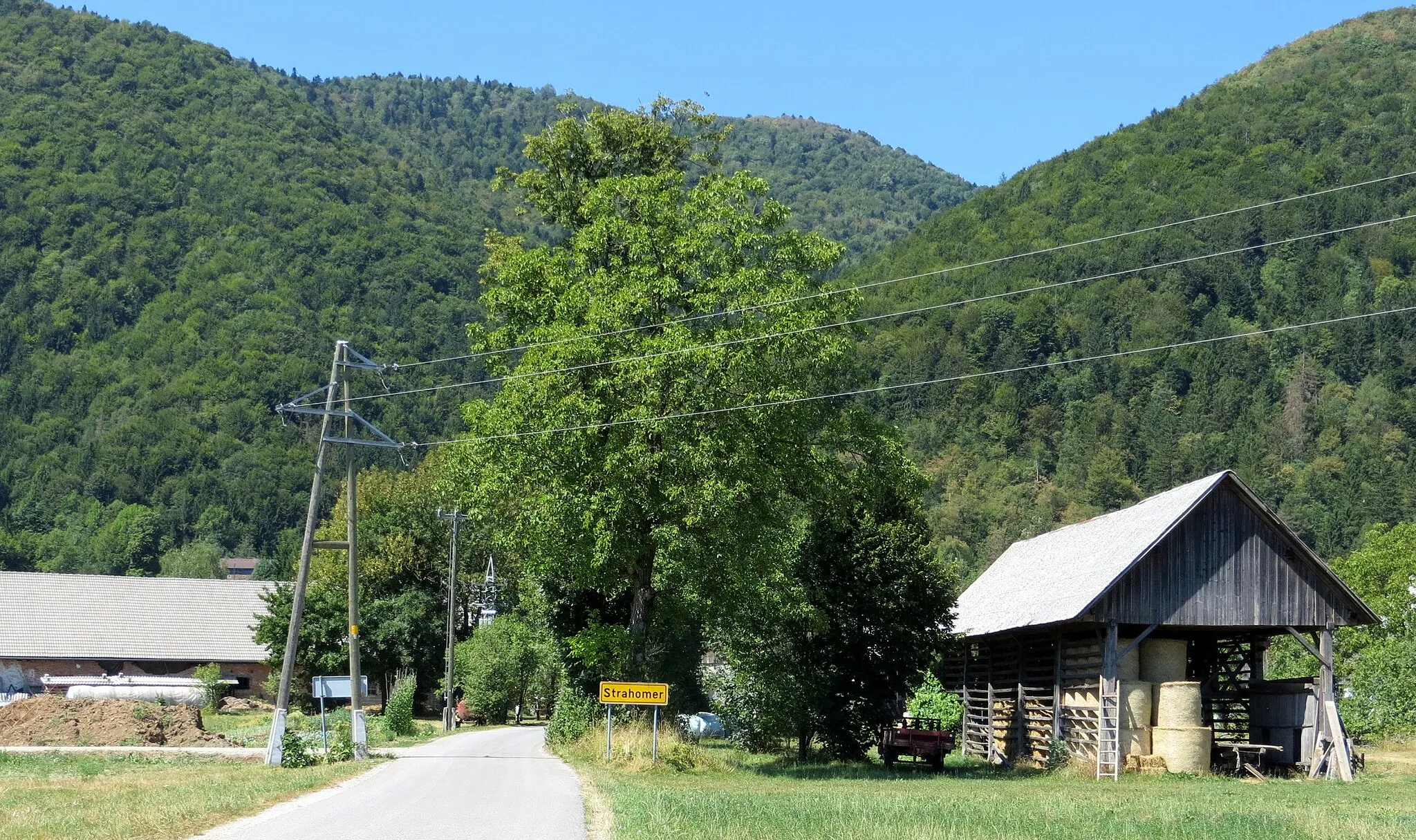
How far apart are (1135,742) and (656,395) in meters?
14.2

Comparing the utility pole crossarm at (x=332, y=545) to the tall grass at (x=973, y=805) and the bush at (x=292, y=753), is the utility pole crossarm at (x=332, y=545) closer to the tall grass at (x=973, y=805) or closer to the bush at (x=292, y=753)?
the bush at (x=292, y=753)

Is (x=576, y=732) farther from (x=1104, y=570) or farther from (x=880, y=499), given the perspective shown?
(x=1104, y=570)

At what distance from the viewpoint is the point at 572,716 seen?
40.7 meters

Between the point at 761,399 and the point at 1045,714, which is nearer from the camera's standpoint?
the point at 761,399

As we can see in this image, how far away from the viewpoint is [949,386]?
166 m

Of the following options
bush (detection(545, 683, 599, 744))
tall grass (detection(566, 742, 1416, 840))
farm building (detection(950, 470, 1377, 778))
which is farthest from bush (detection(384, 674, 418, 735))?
farm building (detection(950, 470, 1377, 778))

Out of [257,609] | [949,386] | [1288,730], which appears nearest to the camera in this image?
[1288,730]

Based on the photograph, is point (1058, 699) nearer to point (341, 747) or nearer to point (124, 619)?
point (341, 747)

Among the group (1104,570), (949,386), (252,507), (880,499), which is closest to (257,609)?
(880,499)

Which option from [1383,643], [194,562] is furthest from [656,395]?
[194,562]

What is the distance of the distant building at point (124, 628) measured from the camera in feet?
256

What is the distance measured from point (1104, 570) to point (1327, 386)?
12791 centimetres

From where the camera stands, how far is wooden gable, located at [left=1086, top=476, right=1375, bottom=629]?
33.6 meters

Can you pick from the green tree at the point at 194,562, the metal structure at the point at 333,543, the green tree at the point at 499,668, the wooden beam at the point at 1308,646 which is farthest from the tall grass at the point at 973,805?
the green tree at the point at 194,562
